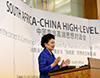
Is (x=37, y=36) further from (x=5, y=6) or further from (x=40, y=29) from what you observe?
(x=5, y=6)

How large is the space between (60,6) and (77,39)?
1427 mm

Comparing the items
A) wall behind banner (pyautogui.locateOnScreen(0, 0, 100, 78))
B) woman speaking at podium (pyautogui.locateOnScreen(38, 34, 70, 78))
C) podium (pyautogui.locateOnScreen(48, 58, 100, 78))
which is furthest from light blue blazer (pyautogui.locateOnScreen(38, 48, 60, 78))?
wall behind banner (pyautogui.locateOnScreen(0, 0, 100, 78))

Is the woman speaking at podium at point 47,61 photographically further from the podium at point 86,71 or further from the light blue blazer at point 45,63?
the podium at point 86,71

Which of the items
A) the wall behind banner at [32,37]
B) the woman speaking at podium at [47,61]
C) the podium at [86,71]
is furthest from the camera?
the wall behind banner at [32,37]

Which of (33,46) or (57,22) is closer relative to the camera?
(33,46)

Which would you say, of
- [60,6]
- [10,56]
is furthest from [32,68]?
[60,6]

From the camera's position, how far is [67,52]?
4.87 m

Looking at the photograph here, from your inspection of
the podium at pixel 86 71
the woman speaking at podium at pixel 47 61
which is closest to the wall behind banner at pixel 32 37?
the woman speaking at podium at pixel 47 61

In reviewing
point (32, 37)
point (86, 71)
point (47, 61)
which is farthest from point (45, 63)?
point (32, 37)

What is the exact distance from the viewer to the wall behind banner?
3.39 m

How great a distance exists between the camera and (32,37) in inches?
169

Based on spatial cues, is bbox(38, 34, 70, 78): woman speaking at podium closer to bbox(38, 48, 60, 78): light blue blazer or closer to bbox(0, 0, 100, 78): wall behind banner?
bbox(38, 48, 60, 78): light blue blazer

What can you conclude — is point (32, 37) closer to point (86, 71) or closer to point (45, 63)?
point (45, 63)

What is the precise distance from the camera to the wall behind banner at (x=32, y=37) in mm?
3391
